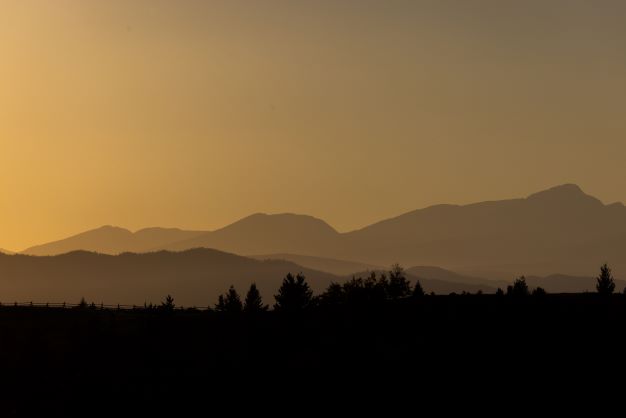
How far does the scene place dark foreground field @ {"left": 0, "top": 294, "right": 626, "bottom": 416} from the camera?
94.2 m

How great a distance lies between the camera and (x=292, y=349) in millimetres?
112688

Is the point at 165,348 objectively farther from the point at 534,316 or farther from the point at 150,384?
the point at 534,316

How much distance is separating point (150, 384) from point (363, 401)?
26.2 meters

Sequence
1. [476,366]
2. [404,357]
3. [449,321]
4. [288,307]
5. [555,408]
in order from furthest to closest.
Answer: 1. [288,307]
2. [449,321]
3. [404,357]
4. [476,366]
5. [555,408]

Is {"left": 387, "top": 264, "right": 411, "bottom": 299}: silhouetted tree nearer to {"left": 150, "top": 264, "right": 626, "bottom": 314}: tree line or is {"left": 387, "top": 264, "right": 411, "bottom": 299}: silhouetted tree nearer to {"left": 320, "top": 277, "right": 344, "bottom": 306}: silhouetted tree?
{"left": 320, "top": 277, "right": 344, "bottom": 306}: silhouetted tree

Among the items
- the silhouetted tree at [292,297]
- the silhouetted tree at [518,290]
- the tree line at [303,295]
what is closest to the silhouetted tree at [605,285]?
the tree line at [303,295]

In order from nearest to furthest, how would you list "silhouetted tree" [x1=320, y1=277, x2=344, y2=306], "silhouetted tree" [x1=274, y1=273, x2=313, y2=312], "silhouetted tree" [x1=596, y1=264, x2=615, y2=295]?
1. "silhouetted tree" [x1=596, y1=264, x2=615, y2=295]
2. "silhouetted tree" [x1=274, y1=273, x2=313, y2=312]
3. "silhouetted tree" [x1=320, y1=277, x2=344, y2=306]

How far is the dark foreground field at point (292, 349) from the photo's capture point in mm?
94250

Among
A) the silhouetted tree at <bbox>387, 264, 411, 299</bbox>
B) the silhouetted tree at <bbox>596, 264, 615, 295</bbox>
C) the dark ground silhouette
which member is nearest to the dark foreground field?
the dark ground silhouette

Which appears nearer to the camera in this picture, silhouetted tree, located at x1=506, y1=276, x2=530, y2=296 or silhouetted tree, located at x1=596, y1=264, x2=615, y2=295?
silhouetted tree, located at x1=506, y1=276, x2=530, y2=296

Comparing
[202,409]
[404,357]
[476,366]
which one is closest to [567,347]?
[476,366]

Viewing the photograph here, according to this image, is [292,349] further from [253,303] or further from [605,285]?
[605,285]

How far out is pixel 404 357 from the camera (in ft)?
329

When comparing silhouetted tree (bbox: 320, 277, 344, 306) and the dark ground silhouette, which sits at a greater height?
silhouetted tree (bbox: 320, 277, 344, 306)
